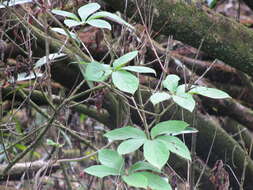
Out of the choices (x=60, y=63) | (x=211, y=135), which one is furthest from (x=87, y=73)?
(x=211, y=135)

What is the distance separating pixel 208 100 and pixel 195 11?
826 millimetres

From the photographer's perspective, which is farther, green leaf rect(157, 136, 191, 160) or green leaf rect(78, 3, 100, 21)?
green leaf rect(78, 3, 100, 21)

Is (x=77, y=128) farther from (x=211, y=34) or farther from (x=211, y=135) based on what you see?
(x=211, y=34)

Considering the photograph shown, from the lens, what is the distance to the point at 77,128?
295 cm

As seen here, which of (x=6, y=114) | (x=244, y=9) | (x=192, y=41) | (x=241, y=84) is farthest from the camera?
(x=244, y=9)

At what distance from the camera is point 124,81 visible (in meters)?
1.04

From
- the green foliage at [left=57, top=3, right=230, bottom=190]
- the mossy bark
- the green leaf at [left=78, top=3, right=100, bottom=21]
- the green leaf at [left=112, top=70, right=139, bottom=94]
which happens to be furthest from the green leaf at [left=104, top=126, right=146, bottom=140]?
the mossy bark

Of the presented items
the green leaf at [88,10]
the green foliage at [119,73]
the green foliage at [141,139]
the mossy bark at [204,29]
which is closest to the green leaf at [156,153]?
the green foliage at [141,139]

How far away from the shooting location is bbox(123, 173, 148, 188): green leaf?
98 centimetres

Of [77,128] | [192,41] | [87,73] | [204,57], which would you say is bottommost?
[77,128]

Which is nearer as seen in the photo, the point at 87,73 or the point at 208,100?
the point at 87,73

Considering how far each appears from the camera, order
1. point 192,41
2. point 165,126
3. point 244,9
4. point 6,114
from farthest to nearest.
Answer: point 244,9 → point 6,114 → point 192,41 → point 165,126

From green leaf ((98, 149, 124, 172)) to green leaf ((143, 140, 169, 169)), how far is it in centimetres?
9

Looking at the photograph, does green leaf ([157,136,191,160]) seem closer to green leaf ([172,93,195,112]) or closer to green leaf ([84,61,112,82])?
green leaf ([172,93,195,112])
